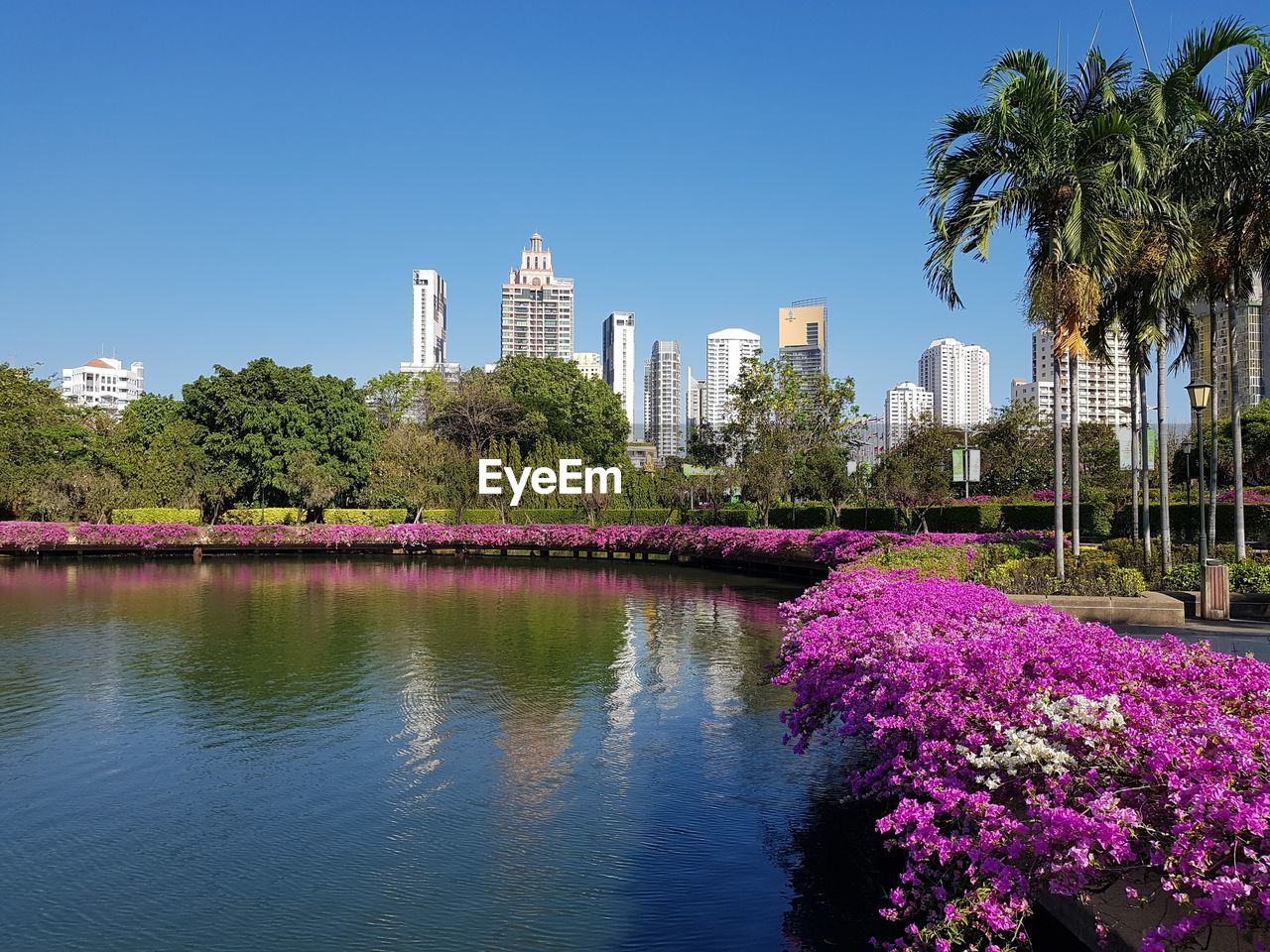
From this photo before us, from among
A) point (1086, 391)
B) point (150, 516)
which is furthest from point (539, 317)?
point (150, 516)

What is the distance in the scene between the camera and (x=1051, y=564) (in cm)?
1652

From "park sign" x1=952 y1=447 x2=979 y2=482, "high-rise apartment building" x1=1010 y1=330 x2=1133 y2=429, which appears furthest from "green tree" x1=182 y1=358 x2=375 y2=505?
"high-rise apartment building" x1=1010 y1=330 x2=1133 y2=429

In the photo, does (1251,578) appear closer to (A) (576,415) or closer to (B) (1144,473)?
(B) (1144,473)

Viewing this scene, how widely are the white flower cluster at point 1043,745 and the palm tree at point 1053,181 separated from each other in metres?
12.4

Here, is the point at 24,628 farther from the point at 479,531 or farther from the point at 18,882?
the point at 479,531

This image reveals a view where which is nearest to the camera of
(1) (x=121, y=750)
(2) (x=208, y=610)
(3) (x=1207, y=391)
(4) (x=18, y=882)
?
(4) (x=18, y=882)

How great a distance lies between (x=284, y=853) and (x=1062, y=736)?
5379 mm

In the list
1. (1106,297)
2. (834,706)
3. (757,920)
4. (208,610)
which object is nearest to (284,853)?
(757,920)

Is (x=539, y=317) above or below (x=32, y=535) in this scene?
above

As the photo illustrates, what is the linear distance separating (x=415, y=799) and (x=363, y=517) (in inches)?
1513

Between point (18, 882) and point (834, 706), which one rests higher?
point (834, 706)

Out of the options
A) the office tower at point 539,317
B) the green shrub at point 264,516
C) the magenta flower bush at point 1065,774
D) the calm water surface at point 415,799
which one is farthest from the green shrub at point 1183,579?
the office tower at point 539,317

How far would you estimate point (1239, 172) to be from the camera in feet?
55.0

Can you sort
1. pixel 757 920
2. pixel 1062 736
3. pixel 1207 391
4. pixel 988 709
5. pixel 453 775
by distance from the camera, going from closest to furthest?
pixel 1062 736 < pixel 988 709 < pixel 757 920 < pixel 453 775 < pixel 1207 391
